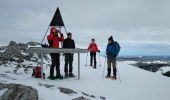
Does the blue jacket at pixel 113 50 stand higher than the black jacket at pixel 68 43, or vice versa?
the black jacket at pixel 68 43

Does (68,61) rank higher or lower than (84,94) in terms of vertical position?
higher

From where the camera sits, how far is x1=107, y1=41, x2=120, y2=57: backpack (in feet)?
47.4

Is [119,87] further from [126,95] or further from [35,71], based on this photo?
[35,71]

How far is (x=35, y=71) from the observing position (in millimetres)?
13031

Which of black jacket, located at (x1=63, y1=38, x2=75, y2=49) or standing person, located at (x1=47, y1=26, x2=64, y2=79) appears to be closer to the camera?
standing person, located at (x1=47, y1=26, x2=64, y2=79)

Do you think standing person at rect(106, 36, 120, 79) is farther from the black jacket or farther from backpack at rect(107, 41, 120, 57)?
the black jacket

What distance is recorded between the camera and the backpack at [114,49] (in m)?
14.4

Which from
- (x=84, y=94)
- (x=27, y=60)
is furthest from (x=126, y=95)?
(x=27, y=60)

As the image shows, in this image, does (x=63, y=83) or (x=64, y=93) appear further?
(x=63, y=83)

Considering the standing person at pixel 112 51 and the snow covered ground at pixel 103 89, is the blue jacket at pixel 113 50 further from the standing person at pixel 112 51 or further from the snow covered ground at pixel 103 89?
the snow covered ground at pixel 103 89

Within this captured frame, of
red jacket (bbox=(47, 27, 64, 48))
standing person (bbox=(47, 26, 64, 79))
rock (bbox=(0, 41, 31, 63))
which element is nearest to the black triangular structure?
standing person (bbox=(47, 26, 64, 79))

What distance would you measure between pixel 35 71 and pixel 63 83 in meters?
1.82

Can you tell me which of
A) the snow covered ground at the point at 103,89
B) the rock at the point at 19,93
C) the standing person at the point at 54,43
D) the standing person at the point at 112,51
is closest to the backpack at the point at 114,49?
the standing person at the point at 112,51

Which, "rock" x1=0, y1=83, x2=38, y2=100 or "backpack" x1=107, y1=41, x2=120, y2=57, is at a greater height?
"backpack" x1=107, y1=41, x2=120, y2=57
